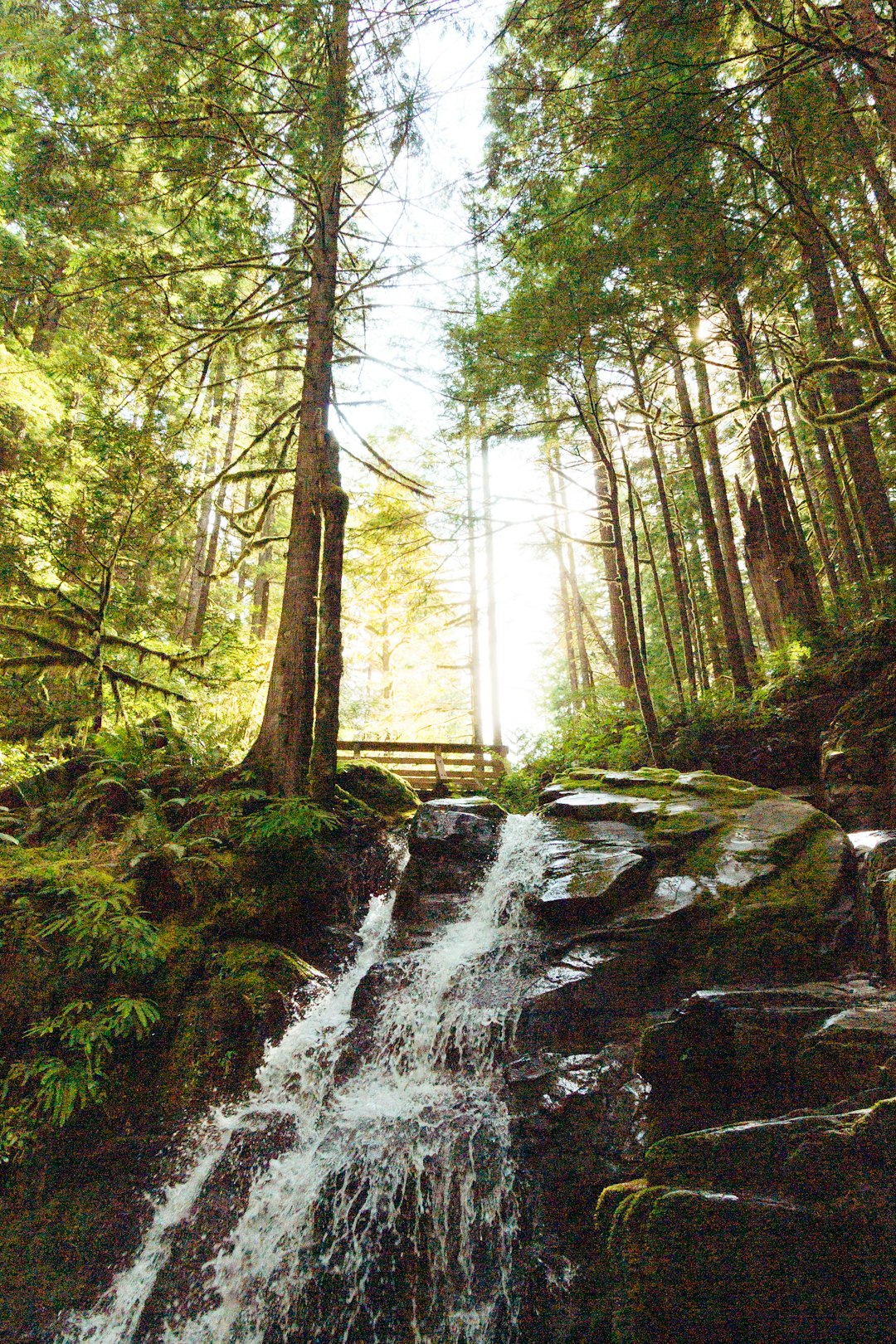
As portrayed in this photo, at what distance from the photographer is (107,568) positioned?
A: 330 inches

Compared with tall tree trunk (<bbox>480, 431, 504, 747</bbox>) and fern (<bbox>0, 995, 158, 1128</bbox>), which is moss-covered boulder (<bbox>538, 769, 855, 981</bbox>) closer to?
fern (<bbox>0, 995, 158, 1128</bbox>)

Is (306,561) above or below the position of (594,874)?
above

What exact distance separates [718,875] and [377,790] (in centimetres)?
542

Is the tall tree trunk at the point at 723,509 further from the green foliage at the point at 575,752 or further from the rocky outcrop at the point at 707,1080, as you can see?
the rocky outcrop at the point at 707,1080

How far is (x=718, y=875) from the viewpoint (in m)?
5.39

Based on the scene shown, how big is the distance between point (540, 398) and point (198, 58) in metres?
6.07

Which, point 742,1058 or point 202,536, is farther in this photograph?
point 202,536

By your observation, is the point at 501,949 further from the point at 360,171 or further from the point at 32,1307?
the point at 360,171

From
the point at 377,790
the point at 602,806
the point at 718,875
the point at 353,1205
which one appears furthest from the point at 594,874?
the point at 377,790

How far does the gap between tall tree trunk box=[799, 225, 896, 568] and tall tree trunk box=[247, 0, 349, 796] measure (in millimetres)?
6763

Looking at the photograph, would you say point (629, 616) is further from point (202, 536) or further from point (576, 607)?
point (576, 607)

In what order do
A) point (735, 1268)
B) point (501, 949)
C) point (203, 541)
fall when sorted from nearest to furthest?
point (735, 1268), point (501, 949), point (203, 541)

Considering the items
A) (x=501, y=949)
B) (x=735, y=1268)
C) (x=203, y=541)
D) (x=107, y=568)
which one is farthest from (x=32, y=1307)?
(x=203, y=541)

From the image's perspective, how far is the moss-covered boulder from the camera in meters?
4.70
